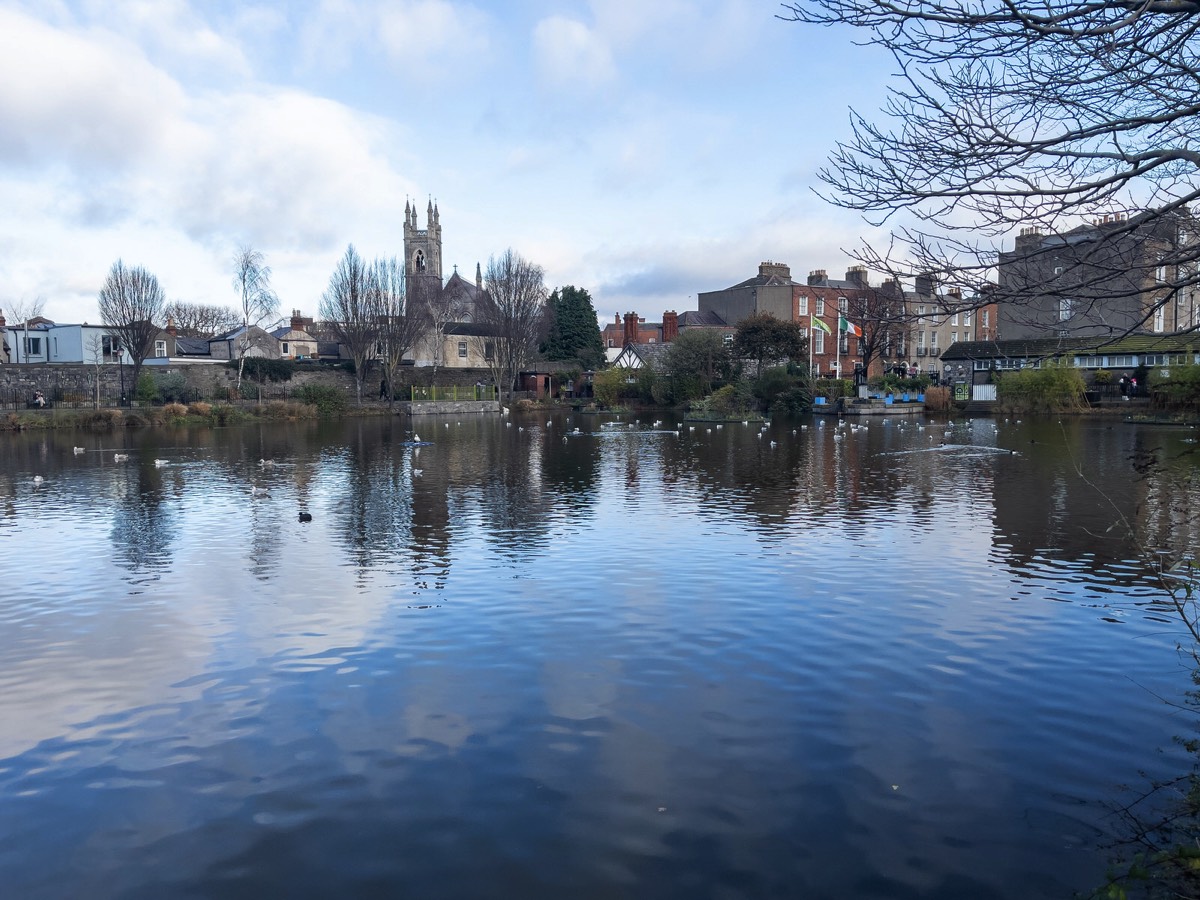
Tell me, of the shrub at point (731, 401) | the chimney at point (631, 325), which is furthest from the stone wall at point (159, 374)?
the shrub at point (731, 401)

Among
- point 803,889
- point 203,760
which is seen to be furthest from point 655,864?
point 203,760

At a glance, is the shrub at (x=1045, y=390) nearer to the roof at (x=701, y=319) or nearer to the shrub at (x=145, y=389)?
the roof at (x=701, y=319)

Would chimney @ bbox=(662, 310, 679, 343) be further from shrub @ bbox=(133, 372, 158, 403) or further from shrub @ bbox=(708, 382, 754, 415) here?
shrub @ bbox=(133, 372, 158, 403)

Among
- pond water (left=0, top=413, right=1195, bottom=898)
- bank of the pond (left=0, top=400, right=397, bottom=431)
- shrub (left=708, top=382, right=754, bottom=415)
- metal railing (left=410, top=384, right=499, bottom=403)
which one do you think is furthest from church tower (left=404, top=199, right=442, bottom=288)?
pond water (left=0, top=413, right=1195, bottom=898)

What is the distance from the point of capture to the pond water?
223 inches

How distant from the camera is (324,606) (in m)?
11.4

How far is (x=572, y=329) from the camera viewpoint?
90188mm

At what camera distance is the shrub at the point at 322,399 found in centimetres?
6241

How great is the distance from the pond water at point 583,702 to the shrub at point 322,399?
44.9m

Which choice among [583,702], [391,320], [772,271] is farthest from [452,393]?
[583,702]

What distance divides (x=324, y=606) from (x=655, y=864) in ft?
23.5

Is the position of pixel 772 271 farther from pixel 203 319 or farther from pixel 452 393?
pixel 203 319

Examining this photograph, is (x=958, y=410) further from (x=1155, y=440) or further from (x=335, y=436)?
(x=335, y=436)

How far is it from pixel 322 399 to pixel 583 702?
58492 mm
